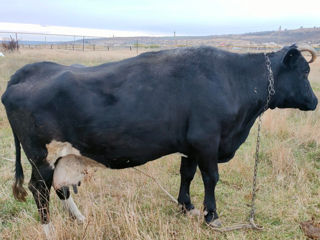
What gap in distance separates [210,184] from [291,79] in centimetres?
174

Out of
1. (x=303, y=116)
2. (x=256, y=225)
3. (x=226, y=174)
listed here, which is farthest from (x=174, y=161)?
(x=303, y=116)

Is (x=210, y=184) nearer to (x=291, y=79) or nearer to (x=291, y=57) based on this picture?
(x=291, y=79)

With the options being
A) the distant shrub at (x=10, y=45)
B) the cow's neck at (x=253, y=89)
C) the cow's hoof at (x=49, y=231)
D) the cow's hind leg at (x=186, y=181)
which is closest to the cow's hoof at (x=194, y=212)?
the cow's hind leg at (x=186, y=181)

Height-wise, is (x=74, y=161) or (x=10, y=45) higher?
(x=10, y=45)

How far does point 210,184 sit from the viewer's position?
3828mm

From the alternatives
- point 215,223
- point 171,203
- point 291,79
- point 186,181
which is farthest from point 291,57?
point 171,203

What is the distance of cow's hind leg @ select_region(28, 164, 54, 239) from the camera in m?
3.38

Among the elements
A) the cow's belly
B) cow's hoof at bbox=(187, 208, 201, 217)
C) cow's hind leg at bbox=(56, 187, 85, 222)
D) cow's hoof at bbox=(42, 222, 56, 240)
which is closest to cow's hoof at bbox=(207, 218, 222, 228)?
cow's hoof at bbox=(187, 208, 201, 217)

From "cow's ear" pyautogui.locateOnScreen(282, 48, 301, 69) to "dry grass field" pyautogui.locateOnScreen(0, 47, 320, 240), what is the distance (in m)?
1.86

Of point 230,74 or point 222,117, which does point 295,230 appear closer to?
point 222,117

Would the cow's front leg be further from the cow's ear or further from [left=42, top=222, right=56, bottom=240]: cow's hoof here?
[left=42, top=222, right=56, bottom=240]: cow's hoof

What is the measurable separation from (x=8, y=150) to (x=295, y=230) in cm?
532

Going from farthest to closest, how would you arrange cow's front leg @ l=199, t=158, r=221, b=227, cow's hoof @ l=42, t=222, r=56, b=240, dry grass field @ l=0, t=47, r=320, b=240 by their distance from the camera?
cow's front leg @ l=199, t=158, r=221, b=227 < dry grass field @ l=0, t=47, r=320, b=240 < cow's hoof @ l=42, t=222, r=56, b=240

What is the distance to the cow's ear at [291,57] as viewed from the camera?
3.98 meters
